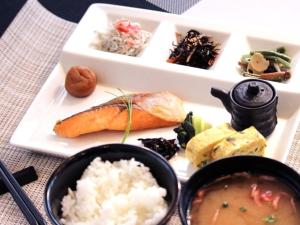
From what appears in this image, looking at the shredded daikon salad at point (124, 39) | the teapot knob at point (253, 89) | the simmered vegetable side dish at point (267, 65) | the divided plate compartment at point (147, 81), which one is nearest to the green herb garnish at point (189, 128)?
the divided plate compartment at point (147, 81)

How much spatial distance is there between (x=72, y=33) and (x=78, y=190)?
0.99 meters

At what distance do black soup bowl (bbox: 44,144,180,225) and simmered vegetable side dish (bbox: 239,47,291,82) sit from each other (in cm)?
72

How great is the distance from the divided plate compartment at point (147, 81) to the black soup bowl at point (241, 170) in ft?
1.12

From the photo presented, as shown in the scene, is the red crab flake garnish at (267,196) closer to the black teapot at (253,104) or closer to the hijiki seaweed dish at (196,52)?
the black teapot at (253,104)

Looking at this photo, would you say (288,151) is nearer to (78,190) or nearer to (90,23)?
(78,190)

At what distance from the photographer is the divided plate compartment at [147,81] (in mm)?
1856

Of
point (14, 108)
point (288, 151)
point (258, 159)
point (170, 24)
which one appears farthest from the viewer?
point (170, 24)

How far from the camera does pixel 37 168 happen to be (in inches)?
70.9

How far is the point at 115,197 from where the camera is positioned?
4.43 ft

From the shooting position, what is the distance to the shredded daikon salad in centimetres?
216

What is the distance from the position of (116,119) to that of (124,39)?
0.40 m

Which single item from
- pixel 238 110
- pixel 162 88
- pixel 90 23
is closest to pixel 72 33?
pixel 90 23

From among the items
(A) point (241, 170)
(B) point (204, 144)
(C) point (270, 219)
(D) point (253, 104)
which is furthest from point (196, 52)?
(C) point (270, 219)

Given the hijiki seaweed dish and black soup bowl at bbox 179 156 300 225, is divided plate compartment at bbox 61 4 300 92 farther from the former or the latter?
black soup bowl at bbox 179 156 300 225
